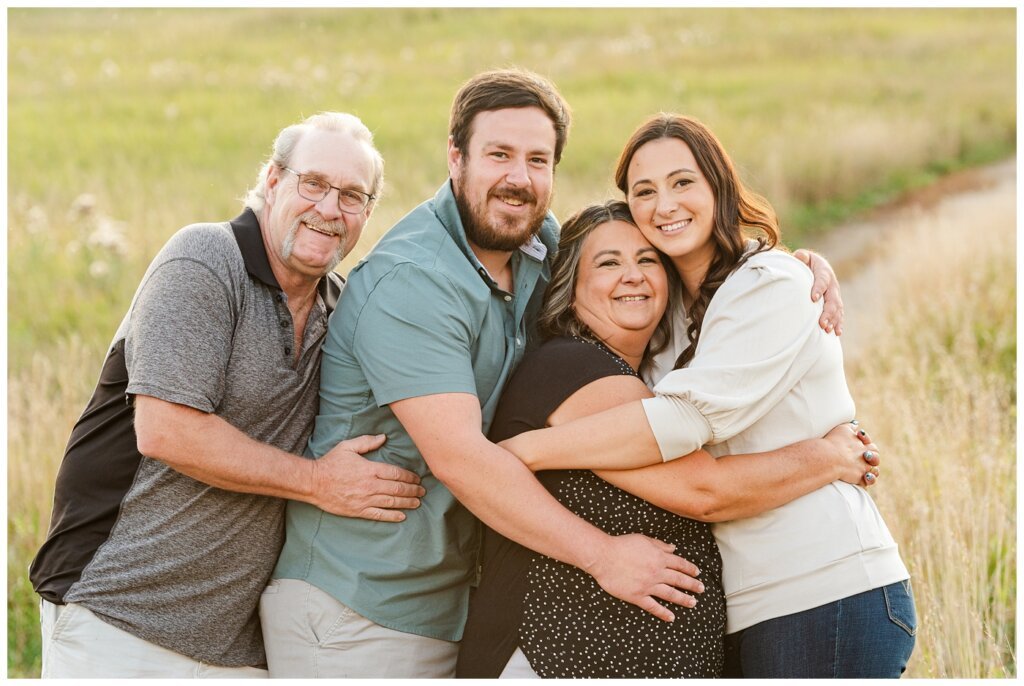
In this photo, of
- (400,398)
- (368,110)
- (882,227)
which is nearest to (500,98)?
(400,398)

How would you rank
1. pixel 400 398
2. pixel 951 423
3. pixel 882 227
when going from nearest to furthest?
pixel 400 398, pixel 951 423, pixel 882 227

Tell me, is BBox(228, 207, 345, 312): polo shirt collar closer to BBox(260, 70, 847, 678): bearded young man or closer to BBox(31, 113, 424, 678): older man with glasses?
BBox(31, 113, 424, 678): older man with glasses

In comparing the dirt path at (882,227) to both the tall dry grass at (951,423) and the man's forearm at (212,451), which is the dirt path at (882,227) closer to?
the tall dry grass at (951,423)

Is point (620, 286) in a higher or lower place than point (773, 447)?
higher

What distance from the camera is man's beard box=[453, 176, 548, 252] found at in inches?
136

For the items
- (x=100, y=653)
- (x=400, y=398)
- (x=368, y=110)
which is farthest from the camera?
(x=368, y=110)

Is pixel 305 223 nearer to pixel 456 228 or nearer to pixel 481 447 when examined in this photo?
pixel 456 228

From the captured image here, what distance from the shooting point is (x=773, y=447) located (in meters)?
3.15

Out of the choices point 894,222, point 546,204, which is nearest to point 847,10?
point 894,222

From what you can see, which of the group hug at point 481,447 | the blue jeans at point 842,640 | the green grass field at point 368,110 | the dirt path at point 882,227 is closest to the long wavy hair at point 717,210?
the group hug at point 481,447

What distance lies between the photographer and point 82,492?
10.7 feet

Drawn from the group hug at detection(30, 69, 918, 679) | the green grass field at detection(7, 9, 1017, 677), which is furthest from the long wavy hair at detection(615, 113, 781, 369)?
the green grass field at detection(7, 9, 1017, 677)

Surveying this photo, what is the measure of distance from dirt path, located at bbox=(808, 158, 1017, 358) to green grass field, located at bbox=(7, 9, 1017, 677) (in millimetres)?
373

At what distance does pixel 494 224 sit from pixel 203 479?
1.27 m
